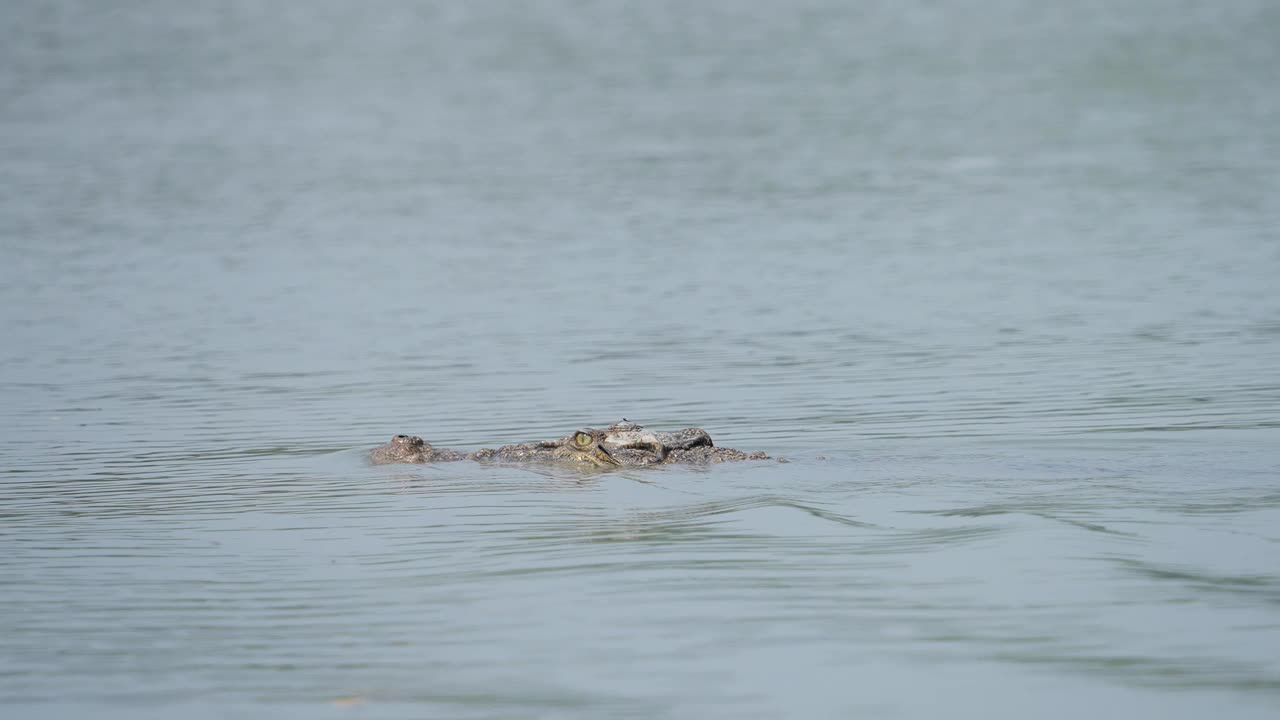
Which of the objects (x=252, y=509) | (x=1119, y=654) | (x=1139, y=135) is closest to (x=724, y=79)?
(x=1139, y=135)

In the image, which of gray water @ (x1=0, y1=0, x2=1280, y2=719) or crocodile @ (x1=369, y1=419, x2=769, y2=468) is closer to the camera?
gray water @ (x1=0, y1=0, x2=1280, y2=719)

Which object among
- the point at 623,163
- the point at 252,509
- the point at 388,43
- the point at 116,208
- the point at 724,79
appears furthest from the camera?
the point at 388,43

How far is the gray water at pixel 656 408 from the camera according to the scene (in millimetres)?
7914

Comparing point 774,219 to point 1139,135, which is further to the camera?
point 1139,135

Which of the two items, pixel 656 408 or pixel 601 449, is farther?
pixel 656 408

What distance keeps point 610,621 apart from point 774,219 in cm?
2019

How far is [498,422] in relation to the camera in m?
14.5

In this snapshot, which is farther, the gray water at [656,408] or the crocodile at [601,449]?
the crocodile at [601,449]

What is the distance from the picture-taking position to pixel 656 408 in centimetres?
1508

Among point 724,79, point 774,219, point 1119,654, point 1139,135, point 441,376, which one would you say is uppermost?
point 724,79

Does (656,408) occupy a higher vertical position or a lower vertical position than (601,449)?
higher

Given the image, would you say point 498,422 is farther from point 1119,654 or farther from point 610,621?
point 1119,654

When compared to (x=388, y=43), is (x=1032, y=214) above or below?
below

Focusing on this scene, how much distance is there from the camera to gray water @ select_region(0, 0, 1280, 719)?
791cm
